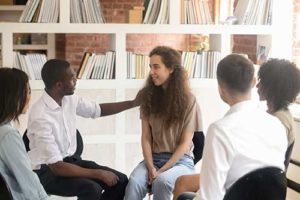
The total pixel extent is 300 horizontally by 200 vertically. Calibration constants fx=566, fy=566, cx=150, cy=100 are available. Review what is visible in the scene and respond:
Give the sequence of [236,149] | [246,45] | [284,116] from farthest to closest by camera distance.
→ 1. [246,45]
2. [284,116]
3. [236,149]

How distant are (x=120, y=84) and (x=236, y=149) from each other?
2256 millimetres

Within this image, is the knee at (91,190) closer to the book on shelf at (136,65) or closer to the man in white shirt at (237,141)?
the man in white shirt at (237,141)

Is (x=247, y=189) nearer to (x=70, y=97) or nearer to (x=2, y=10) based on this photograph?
(x=70, y=97)

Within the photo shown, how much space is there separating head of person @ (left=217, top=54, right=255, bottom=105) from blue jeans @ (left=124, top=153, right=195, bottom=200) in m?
1.08

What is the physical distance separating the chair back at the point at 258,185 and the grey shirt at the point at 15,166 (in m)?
0.88

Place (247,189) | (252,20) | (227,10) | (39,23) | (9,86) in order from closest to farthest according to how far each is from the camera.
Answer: (247,189)
(9,86)
(39,23)
(252,20)
(227,10)

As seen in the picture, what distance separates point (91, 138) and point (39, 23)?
3.15 ft

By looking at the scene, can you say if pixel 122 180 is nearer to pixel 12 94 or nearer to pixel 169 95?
pixel 169 95

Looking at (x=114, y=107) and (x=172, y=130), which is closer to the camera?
(x=172, y=130)

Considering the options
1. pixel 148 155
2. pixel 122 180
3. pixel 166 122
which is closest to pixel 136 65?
pixel 166 122

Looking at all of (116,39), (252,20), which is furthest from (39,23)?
(252,20)

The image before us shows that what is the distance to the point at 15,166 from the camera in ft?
8.07

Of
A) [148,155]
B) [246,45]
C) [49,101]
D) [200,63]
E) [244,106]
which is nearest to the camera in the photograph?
[244,106]

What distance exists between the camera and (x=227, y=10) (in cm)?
726
